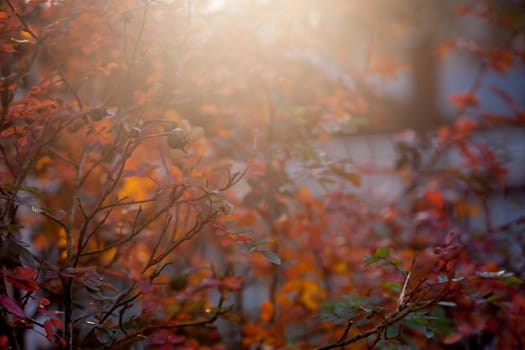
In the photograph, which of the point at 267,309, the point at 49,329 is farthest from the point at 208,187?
the point at 267,309

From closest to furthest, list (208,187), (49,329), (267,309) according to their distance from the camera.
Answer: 1. (49,329)
2. (208,187)
3. (267,309)

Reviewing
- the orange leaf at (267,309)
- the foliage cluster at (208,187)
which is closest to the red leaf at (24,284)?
the foliage cluster at (208,187)

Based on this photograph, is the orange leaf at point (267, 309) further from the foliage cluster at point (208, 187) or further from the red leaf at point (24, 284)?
the red leaf at point (24, 284)

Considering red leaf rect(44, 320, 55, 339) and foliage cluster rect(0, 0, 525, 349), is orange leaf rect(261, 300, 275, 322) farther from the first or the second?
red leaf rect(44, 320, 55, 339)

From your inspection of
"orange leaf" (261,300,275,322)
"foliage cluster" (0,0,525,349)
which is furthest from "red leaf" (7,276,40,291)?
"orange leaf" (261,300,275,322)

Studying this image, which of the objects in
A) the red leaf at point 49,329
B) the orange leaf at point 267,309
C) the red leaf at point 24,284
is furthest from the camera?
the orange leaf at point 267,309

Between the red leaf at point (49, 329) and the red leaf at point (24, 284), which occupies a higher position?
the red leaf at point (24, 284)

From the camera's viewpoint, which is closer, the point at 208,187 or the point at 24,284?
the point at 24,284

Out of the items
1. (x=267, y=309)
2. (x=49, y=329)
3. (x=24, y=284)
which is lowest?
(x=267, y=309)

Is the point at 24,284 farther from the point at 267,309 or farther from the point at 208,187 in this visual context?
the point at 267,309

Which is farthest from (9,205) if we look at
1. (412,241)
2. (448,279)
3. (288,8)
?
(412,241)

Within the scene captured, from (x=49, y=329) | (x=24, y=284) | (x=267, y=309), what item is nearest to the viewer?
(x=24, y=284)

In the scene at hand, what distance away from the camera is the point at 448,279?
169cm

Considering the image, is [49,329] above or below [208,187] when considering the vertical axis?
below
